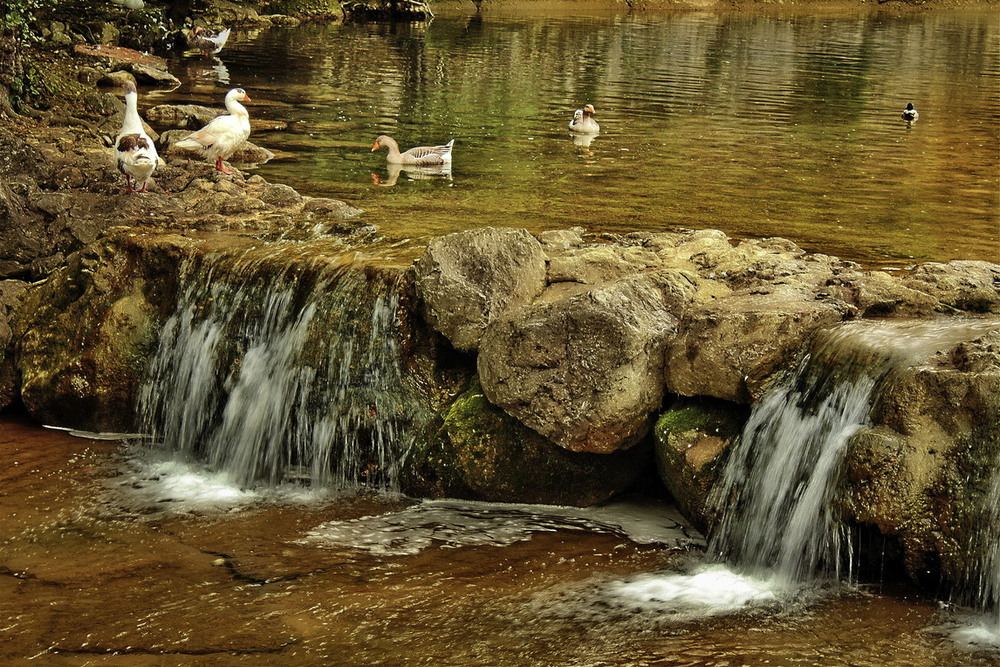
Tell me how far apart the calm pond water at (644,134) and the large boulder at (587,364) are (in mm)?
2540

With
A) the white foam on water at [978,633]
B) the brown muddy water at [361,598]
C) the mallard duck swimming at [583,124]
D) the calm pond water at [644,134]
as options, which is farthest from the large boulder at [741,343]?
the mallard duck swimming at [583,124]

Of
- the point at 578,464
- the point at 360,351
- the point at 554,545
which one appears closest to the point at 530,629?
the point at 554,545

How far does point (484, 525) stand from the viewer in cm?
671

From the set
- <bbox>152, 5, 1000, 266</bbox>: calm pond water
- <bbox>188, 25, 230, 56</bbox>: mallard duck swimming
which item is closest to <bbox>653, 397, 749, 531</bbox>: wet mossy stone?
<bbox>152, 5, 1000, 266</bbox>: calm pond water

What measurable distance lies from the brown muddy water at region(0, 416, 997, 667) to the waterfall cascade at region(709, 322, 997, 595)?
0.30 metres

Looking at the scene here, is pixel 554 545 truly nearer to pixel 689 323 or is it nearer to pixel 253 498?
pixel 689 323

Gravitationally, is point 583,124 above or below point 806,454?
above

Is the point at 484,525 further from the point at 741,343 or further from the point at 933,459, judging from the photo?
the point at 933,459

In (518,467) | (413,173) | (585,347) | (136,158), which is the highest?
(136,158)

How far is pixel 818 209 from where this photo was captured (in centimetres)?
1106

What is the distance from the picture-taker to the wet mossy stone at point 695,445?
638 centimetres

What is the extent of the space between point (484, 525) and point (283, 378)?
2.00 metres

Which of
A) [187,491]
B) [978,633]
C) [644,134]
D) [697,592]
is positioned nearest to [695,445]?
[697,592]

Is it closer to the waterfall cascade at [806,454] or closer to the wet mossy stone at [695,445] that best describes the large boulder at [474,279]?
the wet mossy stone at [695,445]
